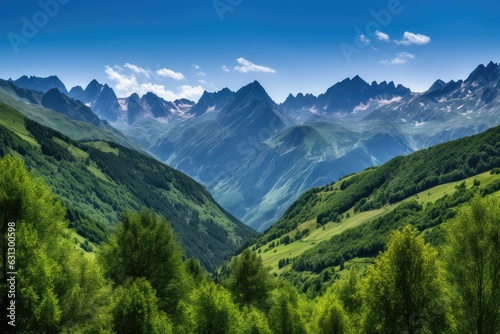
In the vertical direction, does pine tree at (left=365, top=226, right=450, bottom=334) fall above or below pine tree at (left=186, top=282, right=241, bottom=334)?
above

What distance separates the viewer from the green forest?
1233 inches

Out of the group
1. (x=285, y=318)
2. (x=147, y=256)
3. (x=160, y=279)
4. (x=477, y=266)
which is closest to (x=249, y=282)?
(x=285, y=318)

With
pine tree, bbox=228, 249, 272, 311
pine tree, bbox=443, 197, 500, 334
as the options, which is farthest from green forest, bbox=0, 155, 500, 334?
pine tree, bbox=228, 249, 272, 311

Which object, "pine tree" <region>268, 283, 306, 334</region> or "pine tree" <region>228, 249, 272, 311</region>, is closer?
"pine tree" <region>268, 283, 306, 334</region>

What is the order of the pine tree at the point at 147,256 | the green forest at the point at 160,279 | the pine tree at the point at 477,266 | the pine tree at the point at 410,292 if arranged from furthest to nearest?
the pine tree at the point at 147,256
the pine tree at the point at 410,292
the pine tree at the point at 477,266
the green forest at the point at 160,279

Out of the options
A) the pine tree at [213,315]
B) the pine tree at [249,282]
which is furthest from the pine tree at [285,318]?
the pine tree at [249,282]

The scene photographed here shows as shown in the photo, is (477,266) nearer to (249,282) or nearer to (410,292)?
(410,292)

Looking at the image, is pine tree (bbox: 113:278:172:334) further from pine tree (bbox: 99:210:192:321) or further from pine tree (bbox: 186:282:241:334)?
pine tree (bbox: 186:282:241:334)

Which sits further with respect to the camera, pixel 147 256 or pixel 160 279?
pixel 160 279

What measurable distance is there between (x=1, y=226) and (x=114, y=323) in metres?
16.7

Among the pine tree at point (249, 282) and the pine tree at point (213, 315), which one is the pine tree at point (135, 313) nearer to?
the pine tree at point (213, 315)

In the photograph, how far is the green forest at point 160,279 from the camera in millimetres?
31312

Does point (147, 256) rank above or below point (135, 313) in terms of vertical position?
above

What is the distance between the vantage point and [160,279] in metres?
49.1
